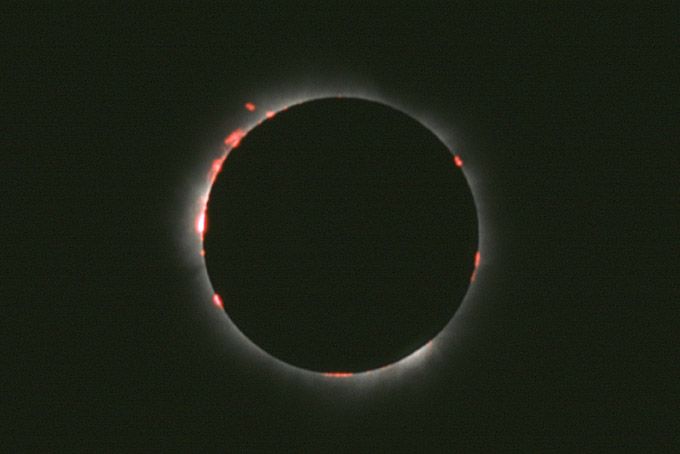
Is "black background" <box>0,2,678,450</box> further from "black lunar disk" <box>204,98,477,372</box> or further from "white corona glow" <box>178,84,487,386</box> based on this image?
"black lunar disk" <box>204,98,477,372</box>

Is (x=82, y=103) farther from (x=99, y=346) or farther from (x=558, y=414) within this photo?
(x=558, y=414)

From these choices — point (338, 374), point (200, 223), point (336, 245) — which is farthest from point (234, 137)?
point (338, 374)

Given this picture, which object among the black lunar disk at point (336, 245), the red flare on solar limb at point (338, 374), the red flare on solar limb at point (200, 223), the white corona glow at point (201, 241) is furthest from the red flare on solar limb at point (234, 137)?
the red flare on solar limb at point (338, 374)

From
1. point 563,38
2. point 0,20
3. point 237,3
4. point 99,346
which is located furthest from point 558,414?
point 0,20

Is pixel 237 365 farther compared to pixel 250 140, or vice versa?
pixel 237 365

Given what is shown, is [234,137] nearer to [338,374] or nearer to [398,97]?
[398,97]

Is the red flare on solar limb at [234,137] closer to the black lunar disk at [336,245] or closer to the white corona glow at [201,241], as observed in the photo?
the white corona glow at [201,241]
